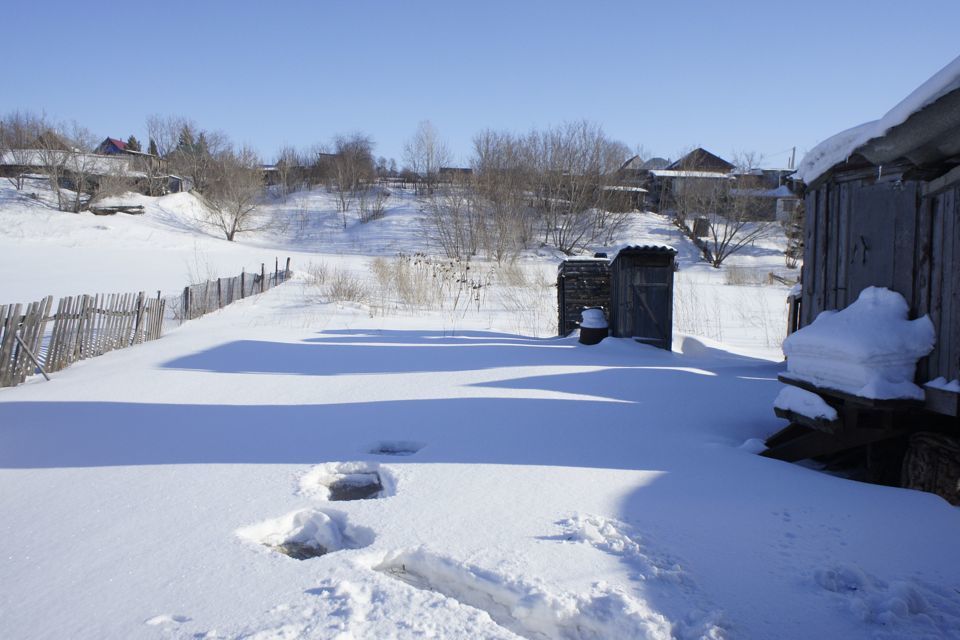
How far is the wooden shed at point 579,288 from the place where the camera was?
13188 mm

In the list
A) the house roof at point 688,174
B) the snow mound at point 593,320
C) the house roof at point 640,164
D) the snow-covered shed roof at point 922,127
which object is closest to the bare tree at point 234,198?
the house roof at point 640,164

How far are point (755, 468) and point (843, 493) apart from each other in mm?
596

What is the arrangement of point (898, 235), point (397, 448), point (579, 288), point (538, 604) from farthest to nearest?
point (579, 288)
point (397, 448)
point (898, 235)
point (538, 604)

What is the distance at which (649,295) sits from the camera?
36.5 ft

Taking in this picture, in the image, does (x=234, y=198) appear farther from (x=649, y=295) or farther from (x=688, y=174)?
(x=649, y=295)

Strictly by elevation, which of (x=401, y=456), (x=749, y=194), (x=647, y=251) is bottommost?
(x=401, y=456)

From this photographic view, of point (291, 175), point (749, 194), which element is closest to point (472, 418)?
point (749, 194)

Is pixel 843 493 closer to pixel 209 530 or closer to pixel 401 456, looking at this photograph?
pixel 401 456

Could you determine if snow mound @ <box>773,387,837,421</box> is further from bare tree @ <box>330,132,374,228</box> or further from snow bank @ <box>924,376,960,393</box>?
bare tree @ <box>330,132,374,228</box>

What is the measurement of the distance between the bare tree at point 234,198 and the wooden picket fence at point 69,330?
3022 centimetres

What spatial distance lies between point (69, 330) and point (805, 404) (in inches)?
352

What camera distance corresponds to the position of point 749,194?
128 feet

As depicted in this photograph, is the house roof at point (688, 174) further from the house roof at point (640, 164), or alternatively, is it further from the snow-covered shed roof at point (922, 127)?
the snow-covered shed roof at point (922, 127)

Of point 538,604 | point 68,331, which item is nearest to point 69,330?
point 68,331
